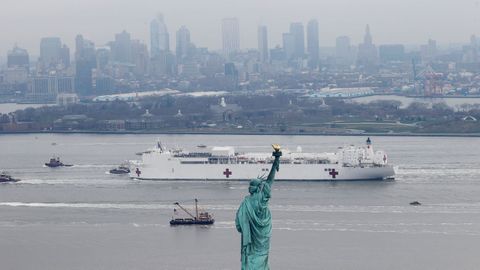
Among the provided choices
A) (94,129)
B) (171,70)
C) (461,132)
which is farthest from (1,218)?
(171,70)

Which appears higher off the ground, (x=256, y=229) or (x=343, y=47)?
(x=343, y=47)

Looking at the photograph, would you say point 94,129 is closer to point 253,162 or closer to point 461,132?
point 461,132

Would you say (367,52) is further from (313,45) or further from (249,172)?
(249,172)

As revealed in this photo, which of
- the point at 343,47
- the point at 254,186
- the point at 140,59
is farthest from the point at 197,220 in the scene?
the point at 343,47

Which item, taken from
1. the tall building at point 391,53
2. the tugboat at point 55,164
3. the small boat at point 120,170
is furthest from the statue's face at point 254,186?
the tall building at point 391,53

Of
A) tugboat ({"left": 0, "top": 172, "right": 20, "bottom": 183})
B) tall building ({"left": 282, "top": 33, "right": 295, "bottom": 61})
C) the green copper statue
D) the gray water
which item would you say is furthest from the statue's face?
tall building ({"left": 282, "top": 33, "right": 295, "bottom": 61})

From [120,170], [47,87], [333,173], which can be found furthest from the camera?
[47,87]

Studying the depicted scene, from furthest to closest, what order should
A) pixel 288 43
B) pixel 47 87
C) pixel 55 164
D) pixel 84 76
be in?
pixel 288 43 → pixel 84 76 → pixel 47 87 → pixel 55 164
